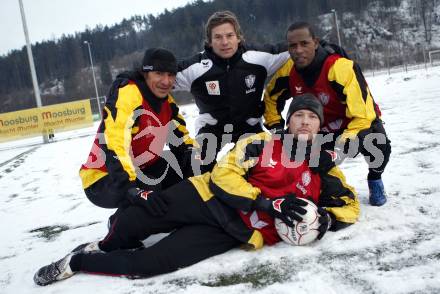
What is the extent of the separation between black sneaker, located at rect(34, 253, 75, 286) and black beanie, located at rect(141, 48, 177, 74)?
1508mm

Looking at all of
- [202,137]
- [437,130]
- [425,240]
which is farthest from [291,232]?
[437,130]

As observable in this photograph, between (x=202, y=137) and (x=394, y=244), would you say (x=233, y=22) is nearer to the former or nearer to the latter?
(x=202, y=137)

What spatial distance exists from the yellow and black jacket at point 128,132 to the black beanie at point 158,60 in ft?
0.44

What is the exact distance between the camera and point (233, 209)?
8.59ft

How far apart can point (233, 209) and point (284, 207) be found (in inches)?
13.8

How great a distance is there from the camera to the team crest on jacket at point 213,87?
373 centimetres

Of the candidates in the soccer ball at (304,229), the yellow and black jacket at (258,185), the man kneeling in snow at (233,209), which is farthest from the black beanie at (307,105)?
the soccer ball at (304,229)

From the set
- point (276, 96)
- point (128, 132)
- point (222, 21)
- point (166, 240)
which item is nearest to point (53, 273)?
point (166, 240)

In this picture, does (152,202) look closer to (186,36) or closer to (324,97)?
(324,97)

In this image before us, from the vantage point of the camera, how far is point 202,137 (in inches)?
159

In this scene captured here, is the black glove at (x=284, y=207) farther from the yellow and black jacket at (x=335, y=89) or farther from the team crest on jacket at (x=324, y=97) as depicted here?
the team crest on jacket at (x=324, y=97)

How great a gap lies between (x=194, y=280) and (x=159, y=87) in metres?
1.53

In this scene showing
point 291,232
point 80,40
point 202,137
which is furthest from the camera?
point 80,40

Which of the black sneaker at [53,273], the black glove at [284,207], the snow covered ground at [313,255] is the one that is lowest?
the snow covered ground at [313,255]
